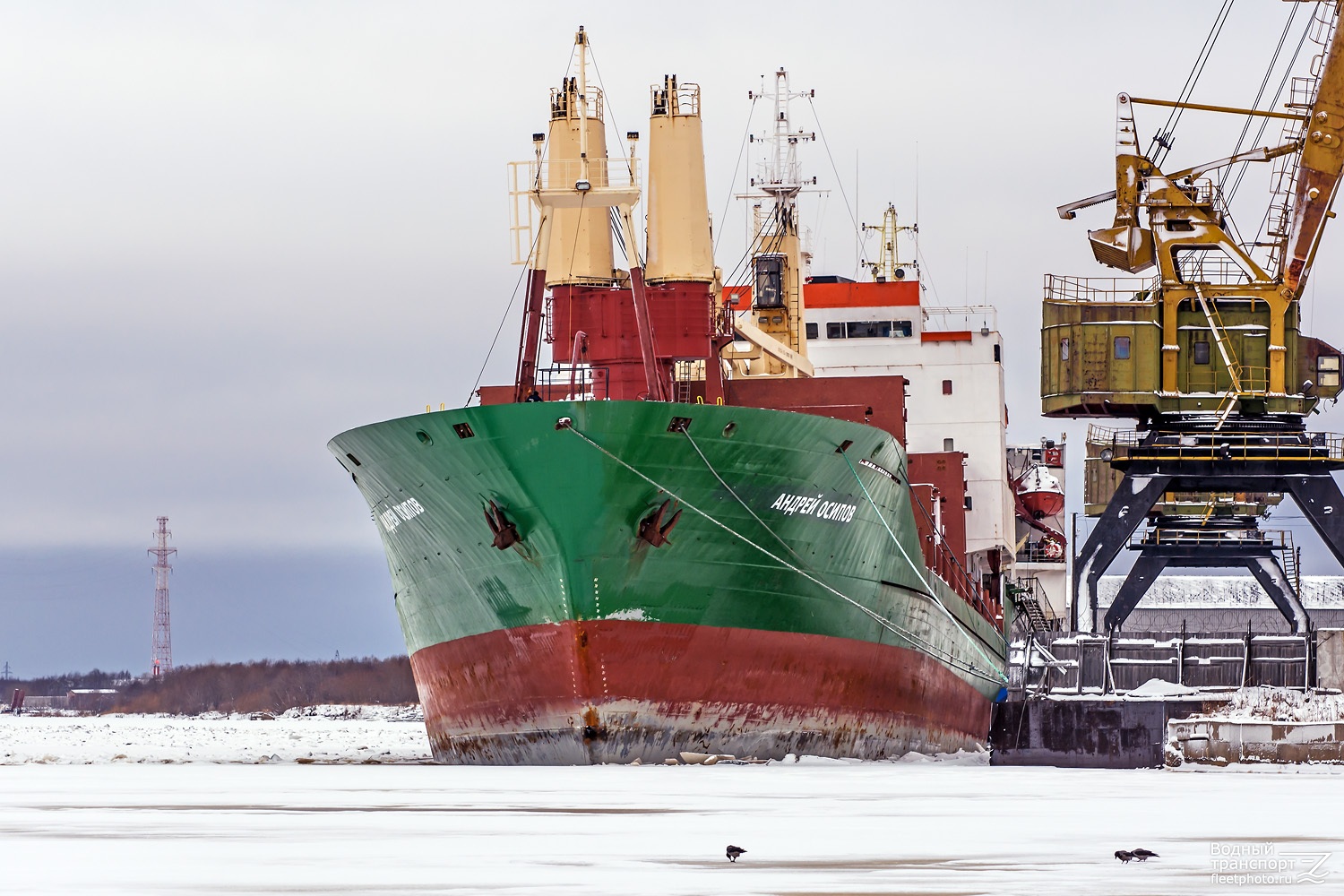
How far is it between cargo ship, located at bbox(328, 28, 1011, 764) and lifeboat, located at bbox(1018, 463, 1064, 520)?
25.1 meters

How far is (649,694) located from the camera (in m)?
22.3

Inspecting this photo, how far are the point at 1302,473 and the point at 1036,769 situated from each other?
14.7m

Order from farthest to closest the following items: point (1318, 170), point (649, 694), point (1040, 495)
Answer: point (1040, 495) < point (1318, 170) < point (649, 694)

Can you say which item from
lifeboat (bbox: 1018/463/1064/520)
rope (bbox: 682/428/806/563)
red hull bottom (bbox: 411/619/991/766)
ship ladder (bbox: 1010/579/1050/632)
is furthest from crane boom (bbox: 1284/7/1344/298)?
lifeboat (bbox: 1018/463/1064/520)

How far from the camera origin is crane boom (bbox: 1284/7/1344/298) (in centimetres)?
3512

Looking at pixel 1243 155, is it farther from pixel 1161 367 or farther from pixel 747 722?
pixel 747 722

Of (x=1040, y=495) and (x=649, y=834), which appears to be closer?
(x=649, y=834)

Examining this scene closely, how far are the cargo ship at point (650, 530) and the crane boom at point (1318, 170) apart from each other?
9923 mm

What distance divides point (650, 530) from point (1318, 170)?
1904 centimetres

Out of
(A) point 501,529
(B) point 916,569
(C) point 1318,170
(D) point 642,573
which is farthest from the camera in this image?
(C) point 1318,170

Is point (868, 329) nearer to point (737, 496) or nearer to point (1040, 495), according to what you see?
point (1040, 495)

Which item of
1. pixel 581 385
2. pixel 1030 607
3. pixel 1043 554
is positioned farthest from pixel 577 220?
pixel 1043 554

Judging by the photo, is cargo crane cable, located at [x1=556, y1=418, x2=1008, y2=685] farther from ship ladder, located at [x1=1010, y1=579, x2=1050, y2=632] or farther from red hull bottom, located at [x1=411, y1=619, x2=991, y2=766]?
ship ladder, located at [x1=1010, y1=579, x2=1050, y2=632]

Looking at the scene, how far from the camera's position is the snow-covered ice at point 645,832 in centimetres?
891
